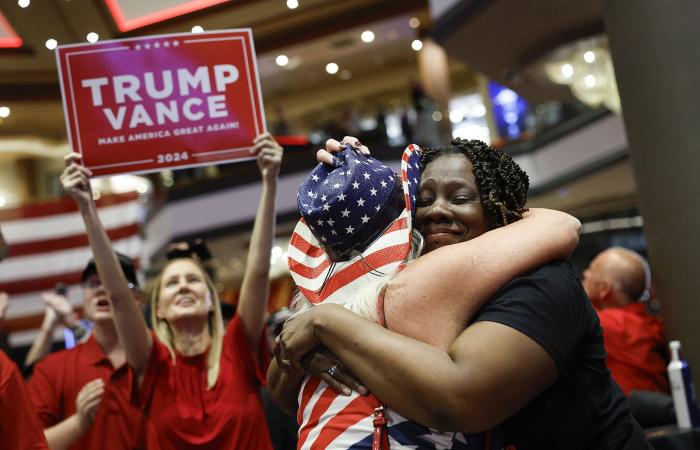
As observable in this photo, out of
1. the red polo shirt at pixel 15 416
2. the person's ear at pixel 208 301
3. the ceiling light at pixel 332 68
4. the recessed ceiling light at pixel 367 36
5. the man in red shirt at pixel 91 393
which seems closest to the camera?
the red polo shirt at pixel 15 416

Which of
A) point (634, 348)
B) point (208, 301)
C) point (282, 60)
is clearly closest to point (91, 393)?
point (208, 301)

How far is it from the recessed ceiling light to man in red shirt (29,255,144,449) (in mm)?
12290

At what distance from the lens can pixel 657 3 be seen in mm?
3307

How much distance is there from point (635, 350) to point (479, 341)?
8.78 ft

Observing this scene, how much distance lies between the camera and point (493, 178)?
5.61 ft

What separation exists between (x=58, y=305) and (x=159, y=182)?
10.3m

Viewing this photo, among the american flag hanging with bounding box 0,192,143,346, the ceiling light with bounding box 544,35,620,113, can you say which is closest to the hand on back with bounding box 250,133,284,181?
the ceiling light with bounding box 544,35,620,113

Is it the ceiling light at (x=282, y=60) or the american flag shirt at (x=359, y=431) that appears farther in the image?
the ceiling light at (x=282, y=60)

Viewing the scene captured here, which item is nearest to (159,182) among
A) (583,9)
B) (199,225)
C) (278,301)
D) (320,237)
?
(199,225)

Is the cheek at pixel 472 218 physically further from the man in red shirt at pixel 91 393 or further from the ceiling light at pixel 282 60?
the ceiling light at pixel 282 60

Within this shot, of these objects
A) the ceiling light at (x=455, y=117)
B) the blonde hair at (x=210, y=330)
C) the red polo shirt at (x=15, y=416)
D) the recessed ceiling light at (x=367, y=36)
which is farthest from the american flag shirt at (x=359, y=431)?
the recessed ceiling light at (x=367, y=36)

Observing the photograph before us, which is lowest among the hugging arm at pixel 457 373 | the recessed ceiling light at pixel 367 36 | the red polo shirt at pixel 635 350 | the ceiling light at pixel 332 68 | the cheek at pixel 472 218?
the red polo shirt at pixel 635 350

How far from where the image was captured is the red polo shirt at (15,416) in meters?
2.21

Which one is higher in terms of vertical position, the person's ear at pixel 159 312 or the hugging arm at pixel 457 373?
the person's ear at pixel 159 312
